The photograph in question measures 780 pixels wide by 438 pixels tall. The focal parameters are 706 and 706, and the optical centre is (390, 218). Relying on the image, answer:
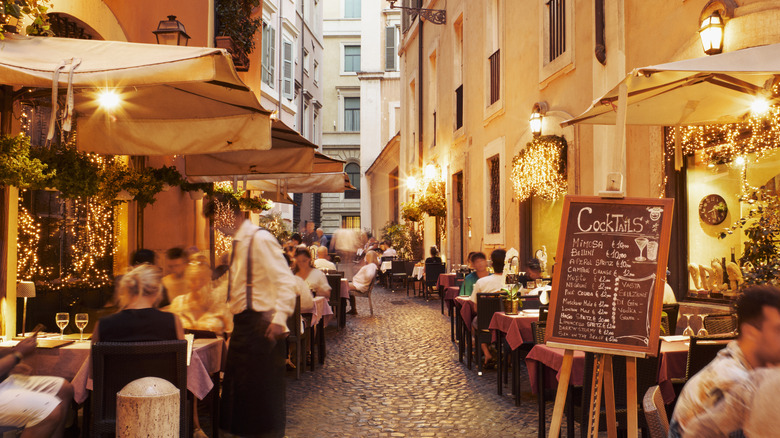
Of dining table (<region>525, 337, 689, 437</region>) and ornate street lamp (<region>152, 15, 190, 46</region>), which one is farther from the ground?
ornate street lamp (<region>152, 15, 190, 46</region>)

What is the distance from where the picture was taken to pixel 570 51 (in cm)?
1017

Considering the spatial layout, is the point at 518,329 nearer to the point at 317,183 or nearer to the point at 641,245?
the point at 641,245

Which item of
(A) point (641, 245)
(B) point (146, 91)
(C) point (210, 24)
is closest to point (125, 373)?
(B) point (146, 91)

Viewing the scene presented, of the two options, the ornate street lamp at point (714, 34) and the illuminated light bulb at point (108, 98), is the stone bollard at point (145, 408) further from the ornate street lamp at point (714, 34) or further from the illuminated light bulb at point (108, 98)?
the ornate street lamp at point (714, 34)

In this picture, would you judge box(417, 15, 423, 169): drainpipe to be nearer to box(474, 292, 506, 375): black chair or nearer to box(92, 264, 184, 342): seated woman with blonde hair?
box(474, 292, 506, 375): black chair

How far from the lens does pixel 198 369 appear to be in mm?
4684

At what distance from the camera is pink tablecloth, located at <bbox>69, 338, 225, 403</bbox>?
4445mm

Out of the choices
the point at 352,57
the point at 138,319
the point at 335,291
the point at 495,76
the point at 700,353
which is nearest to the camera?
the point at 700,353

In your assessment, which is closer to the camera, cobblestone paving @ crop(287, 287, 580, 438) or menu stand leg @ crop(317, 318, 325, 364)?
cobblestone paving @ crop(287, 287, 580, 438)

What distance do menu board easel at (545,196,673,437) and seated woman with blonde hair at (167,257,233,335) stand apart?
104 inches

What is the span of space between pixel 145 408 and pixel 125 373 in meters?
0.34

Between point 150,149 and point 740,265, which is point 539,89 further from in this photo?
point 150,149

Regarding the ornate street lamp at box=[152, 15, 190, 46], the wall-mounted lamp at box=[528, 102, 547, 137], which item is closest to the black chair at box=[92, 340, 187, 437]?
the ornate street lamp at box=[152, 15, 190, 46]

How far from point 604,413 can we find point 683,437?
78.0 inches
